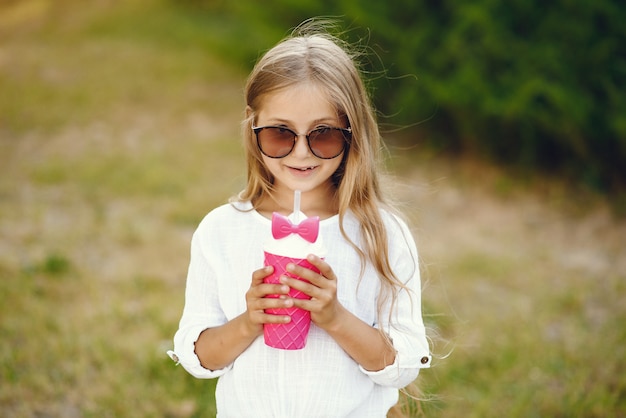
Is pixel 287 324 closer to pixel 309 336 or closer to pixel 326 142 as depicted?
pixel 309 336

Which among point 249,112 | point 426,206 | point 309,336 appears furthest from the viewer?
point 426,206

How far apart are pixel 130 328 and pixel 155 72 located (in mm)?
6644

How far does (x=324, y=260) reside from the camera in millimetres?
1717

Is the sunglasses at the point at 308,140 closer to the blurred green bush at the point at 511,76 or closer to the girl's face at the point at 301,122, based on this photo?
the girl's face at the point at 301,122

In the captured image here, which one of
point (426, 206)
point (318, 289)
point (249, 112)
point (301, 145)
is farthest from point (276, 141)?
point (426, 206)

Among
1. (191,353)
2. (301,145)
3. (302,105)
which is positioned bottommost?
(191,353)

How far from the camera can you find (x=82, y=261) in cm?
456

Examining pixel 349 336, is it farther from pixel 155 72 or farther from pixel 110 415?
pixel 155 72

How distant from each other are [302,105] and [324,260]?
0.44m

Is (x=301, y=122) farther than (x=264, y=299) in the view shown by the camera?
Yes

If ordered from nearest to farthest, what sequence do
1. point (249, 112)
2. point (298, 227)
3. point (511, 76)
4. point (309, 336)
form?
point (298, 227), point (309, 336), point (249, 112), point (511, 76)

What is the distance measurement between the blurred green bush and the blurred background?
0.06 ft

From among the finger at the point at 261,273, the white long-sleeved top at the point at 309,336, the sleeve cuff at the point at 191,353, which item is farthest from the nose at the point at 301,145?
the sleeve cuff at the point at 191,353

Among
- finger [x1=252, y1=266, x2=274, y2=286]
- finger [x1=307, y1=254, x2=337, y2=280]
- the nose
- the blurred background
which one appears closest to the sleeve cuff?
finger [x1=252, y1=266, x2=274, y2=286]
